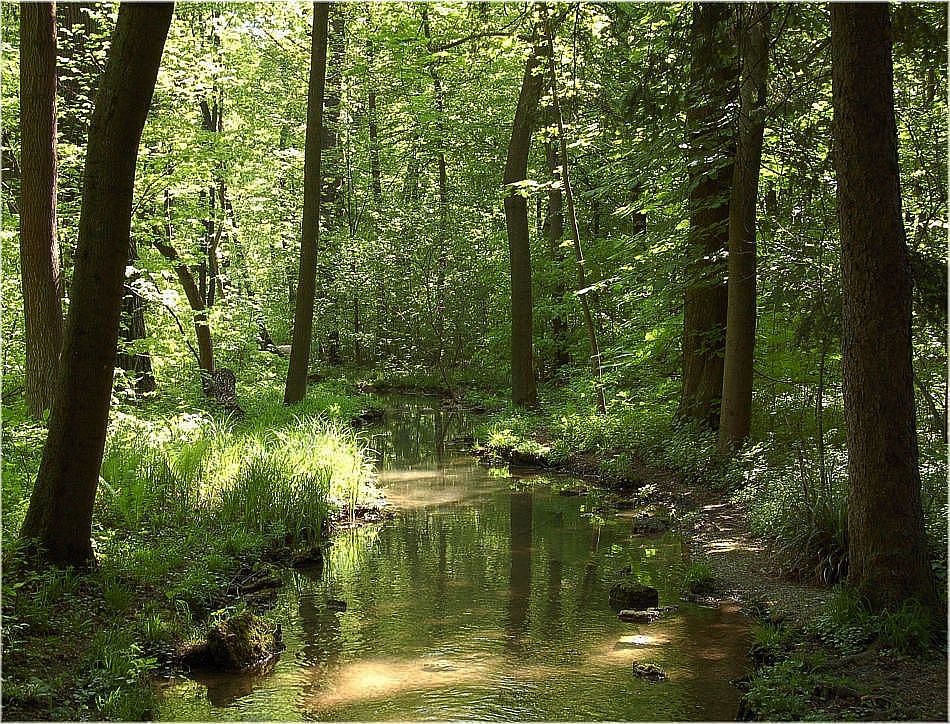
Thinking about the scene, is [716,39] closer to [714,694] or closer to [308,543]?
[714,694]

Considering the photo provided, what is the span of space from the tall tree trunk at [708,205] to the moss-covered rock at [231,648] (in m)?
6.25

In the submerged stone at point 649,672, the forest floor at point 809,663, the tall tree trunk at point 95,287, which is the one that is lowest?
the submerged stone at point 649,672

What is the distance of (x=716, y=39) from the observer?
26.2ft

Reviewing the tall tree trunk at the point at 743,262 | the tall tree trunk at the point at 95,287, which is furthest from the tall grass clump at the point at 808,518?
the tall tree trunk at the point at 95,287

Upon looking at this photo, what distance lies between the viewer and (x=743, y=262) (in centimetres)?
1022

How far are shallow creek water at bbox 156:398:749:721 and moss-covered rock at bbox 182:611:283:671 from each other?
12cm

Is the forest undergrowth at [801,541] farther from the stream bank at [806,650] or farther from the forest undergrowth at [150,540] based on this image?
the forest undergrowth at [150,540]

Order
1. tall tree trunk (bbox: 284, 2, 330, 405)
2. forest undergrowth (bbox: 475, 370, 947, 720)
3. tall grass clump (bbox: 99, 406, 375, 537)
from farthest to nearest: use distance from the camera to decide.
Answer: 1. tall tree trunk (bbox: 284, 2, 330, 405)
2. tall grass clump (bbox: 99, 406, 375, 537)
3. forest undergrowth (bbox: 475, 370, 947, 720)

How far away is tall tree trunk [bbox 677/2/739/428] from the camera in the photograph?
8305 mm

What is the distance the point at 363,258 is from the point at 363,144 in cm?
467

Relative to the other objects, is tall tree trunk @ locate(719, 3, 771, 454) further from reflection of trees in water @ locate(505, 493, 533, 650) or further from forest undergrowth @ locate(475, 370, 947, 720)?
reflection of trees in water @ locate(505, 493, 533, 650)

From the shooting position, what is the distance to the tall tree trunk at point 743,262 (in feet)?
31.1

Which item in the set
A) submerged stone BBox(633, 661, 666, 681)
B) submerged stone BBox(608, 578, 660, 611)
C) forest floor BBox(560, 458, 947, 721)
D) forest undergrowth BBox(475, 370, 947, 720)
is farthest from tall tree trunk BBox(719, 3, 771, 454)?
submerged stone BBox(633, 661, 666, 681)

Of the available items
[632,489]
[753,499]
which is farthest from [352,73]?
[753,499]
